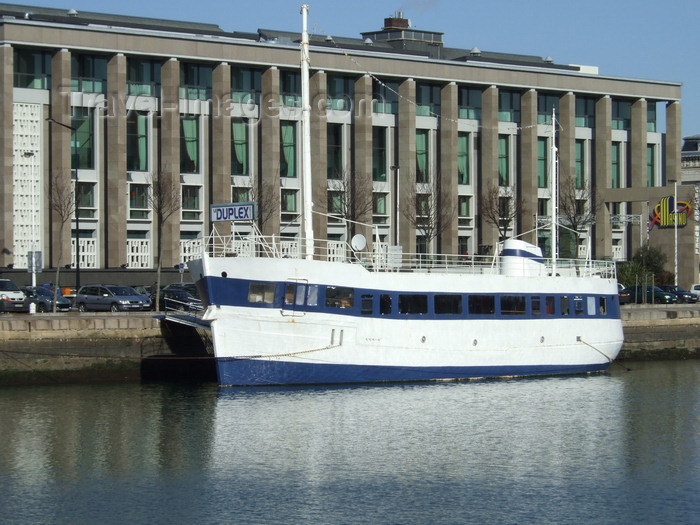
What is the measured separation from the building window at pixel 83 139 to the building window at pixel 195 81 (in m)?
7.94

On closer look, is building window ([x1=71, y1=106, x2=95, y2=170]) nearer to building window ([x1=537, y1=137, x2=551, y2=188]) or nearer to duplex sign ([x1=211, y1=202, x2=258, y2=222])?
building window ([x1=537, y1=137, x2=551, y2=188])

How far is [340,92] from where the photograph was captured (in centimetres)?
9581

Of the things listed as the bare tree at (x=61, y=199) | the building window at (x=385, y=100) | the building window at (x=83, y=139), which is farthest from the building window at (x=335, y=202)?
the bare tree at (x=61, y=199)

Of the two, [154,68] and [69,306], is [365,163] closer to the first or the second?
[154,68]

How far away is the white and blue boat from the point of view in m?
42.0

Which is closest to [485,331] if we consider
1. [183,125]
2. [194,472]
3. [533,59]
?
[194,472]

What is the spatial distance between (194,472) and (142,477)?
4.67ft

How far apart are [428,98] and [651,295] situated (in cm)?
3094

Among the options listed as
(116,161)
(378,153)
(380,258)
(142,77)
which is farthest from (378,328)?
(378,153)

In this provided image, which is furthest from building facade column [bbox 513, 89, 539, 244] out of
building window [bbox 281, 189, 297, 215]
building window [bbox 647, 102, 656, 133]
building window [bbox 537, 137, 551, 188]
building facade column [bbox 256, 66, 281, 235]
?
building facade column [bbox 256, 66, 281, 235]

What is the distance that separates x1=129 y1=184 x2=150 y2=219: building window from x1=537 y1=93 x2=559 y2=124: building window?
37.5 metres

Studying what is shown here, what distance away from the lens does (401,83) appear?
9769 cm

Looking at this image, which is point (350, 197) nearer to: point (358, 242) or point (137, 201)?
point (137, 201)

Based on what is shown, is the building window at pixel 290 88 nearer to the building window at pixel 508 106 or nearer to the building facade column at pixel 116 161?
the building facade column at pixel 116 161
